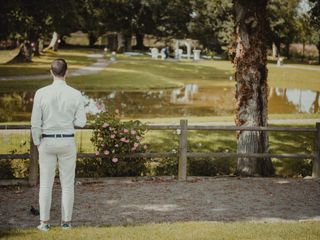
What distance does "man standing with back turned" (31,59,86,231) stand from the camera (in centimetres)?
614

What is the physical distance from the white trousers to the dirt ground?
0.94 metres

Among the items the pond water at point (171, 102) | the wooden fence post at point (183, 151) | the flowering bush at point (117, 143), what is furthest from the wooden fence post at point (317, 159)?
the pond water at point (171, 102)

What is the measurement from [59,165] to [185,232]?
179cm

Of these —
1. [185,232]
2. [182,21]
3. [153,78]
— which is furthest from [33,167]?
[182,21]

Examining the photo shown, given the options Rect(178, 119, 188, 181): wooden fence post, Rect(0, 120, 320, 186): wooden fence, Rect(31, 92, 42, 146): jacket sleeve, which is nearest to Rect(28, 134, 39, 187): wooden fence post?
Rect(0, 120, 320, 186): wooden fence

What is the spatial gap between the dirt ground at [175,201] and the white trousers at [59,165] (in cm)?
94

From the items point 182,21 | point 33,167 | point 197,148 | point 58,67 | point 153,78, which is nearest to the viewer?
point 58,67

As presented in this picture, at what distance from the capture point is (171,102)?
1032 inches

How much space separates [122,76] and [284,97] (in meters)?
11.4

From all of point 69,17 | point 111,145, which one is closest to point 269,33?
point 111,145

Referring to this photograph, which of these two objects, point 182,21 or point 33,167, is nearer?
point 33,167

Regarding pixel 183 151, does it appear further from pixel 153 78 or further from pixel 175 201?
pixel 153 78

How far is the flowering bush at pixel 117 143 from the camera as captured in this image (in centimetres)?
1044

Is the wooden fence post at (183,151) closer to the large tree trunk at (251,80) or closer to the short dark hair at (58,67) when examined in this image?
the large tree trunk at (251,80)
